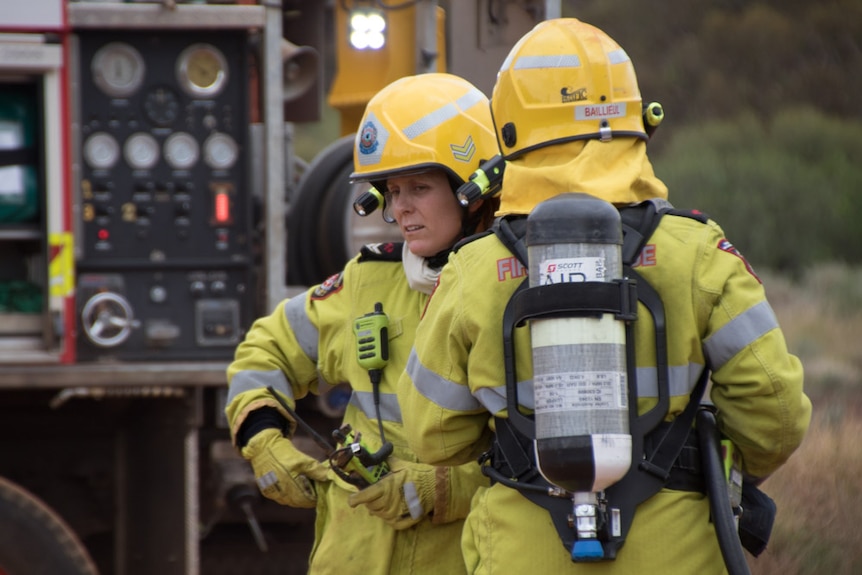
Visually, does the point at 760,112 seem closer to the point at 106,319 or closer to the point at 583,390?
the point at 106,319

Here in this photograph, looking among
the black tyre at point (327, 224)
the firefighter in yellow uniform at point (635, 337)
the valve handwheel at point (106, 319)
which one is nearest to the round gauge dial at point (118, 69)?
the valve handwheel at point (106, 319)

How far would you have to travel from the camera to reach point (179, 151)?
4.76m

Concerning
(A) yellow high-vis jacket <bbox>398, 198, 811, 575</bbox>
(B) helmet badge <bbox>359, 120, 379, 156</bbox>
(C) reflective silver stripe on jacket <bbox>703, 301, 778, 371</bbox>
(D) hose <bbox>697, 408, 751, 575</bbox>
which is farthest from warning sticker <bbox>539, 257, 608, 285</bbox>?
(B) helmet badge <bbox>359, 120, 379, 156</bbox>

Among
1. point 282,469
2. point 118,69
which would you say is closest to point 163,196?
point 118,69

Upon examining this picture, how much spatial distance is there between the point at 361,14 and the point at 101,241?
1614 millimetres

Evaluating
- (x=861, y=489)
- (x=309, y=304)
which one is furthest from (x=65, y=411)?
(x=861, y=489)

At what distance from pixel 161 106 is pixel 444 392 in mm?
2242

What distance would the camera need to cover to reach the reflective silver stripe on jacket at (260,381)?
3.73 meters

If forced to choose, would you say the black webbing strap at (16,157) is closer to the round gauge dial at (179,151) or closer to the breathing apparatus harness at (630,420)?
the round gauge dial at (179,151)

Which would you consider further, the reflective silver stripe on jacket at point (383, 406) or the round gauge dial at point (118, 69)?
A: the round gauge dial at point (118, 69)

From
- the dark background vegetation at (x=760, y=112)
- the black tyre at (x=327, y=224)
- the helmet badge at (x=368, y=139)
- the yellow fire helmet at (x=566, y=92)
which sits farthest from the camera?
the dark background vegetation at (x=760, y=112)

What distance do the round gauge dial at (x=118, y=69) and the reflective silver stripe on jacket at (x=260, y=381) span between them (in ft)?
4.55

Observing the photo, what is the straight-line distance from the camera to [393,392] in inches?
138

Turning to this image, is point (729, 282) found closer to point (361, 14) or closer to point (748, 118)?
point (361, 14)
